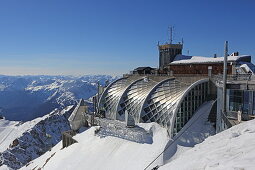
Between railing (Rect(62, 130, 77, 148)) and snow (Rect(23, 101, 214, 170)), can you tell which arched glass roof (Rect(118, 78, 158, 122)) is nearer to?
snow (Rect(23, 101, 214, 170))

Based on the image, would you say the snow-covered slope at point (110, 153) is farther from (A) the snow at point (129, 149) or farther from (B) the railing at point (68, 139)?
(B) the railing at point (68, 139)

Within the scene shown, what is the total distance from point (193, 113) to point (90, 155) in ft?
42.5

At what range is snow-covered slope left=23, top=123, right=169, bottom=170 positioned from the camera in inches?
969

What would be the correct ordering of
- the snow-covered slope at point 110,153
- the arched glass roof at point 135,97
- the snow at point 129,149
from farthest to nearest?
the arched glass roof at point 135,97
the snow-covered slope at point 110,153
the snow at point 129,149

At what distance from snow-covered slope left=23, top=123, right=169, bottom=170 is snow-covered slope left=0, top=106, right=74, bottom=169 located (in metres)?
80.5

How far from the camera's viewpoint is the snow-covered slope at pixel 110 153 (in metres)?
24.6

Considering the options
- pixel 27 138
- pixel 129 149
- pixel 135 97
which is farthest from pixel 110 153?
pixel 27 138

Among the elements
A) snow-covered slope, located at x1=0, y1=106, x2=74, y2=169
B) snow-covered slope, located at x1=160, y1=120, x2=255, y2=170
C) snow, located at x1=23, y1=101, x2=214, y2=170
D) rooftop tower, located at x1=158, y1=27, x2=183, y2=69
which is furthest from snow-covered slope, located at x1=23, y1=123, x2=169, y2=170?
snow-covered slope, located at x1=0, y1=106, x2=74, y2=169

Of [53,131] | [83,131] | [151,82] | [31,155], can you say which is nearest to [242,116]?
[151,82]

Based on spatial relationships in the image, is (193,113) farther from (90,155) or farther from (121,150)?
(90,155)

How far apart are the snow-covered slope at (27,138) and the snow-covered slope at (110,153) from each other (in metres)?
80.5

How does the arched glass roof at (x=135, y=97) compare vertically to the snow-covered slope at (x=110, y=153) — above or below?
above


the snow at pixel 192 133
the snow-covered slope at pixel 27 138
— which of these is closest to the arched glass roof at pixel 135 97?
the snow at pixel 192 133

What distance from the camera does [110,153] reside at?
90.2ft
